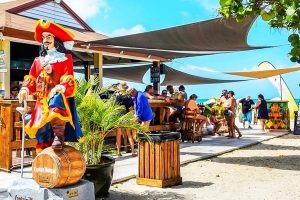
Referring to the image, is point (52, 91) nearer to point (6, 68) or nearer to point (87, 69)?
point (6, 68)

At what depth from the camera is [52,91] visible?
4332mm

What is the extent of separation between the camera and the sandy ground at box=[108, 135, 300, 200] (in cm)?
539

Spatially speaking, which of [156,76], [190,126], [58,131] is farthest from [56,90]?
[156,76]

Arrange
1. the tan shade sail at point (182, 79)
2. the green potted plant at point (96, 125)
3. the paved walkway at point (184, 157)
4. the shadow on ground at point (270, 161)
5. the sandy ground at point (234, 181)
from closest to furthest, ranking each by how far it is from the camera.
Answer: the green potted plant at point (96, 125), the sandy ground at point (234, 181), the paved walkway at point (184, 157), the shadow on ground at point (270, 161), the tan shade sail at point (182, 79)

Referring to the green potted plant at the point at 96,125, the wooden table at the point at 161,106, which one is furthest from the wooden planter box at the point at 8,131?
the wooden table at the point at 161,106

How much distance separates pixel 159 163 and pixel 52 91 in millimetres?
2141

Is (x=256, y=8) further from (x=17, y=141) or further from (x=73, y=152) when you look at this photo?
(x=17, y=141)

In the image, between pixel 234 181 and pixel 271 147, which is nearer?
pixel 234 181

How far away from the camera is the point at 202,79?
714 inches

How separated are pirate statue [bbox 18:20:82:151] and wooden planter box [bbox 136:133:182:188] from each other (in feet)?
5.05

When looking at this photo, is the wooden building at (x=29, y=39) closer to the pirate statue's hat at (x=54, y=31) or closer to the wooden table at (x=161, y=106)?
the wooden table at (x=161, y=106)

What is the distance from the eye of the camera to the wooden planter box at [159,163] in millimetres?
5777

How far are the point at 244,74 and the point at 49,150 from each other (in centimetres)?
1293

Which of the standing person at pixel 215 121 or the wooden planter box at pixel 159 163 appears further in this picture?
the standing person at pixel 215 121
